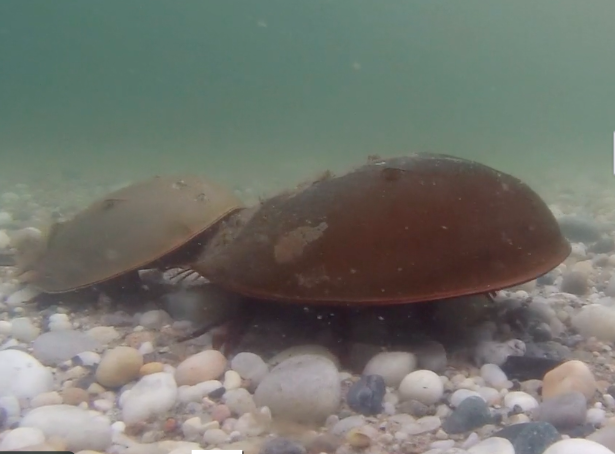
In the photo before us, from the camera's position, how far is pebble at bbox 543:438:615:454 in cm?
150

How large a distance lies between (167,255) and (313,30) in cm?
9098

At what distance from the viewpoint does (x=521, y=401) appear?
1913 mm

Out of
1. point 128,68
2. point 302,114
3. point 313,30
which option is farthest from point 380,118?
point 128,68

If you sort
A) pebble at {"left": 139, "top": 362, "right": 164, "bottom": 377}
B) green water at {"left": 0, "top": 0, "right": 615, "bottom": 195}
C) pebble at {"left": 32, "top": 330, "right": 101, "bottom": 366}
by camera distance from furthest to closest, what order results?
green water at {"left": 0, "top": 0, "right": 615, "bottom": 195}
pebble at {"left": 32, "top": 330, "right": 101, "bottom": 366}
pebble at {"left": 139, "top": 362, "right": 164, "bottom": 377}

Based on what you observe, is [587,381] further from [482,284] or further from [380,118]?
[380,118]

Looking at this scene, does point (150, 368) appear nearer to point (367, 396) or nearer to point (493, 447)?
point (367, 396)

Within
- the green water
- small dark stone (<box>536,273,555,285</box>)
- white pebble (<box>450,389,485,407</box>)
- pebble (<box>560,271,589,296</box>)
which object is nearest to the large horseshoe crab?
white pebble (<box>450,389,485,407</box>)

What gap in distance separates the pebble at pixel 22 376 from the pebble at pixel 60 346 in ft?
0.64

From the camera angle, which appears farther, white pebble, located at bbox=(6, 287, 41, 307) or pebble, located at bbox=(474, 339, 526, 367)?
white pebble, located at bbox=(6, 287, 41, 307)

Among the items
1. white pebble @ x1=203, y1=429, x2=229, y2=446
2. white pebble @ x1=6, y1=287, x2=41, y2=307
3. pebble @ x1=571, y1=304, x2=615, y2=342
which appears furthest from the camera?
white pebble @ x1=6, y1=287, x2=41, y2=307

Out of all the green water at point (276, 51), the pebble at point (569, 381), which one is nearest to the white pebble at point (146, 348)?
the pebble at point (569, 381)

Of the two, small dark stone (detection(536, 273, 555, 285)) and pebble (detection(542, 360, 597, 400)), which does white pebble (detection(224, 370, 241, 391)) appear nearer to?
pebble (detection(542, 360, 597, 400))

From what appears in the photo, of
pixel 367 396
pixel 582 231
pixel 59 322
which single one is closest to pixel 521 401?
pixel 367 396

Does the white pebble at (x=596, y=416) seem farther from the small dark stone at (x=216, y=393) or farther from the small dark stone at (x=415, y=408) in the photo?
the small dark stone at (x=216, y=393)
